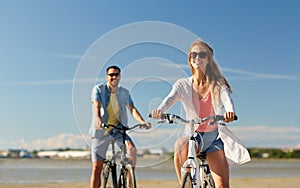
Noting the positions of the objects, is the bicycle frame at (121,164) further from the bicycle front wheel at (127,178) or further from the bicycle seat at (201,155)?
the bicycle seat at (201,155)

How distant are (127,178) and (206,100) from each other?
221 centimetres

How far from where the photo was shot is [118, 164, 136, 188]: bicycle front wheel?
20.8 ft

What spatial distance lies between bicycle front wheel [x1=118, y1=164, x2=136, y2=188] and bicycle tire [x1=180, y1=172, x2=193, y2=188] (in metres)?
1.94

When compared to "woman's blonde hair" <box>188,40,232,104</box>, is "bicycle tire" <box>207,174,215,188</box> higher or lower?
lower

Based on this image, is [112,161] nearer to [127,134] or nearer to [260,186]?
[127,134]

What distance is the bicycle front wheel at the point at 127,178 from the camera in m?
6.34

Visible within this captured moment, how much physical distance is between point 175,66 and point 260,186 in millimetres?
6832

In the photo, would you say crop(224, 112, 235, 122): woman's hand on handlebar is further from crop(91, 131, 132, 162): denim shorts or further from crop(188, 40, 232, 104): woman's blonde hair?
crop(91, 131, 132, 162): denim shorts

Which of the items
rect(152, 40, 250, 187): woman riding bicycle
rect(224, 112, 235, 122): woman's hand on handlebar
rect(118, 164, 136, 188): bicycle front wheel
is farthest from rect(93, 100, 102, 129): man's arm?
rect(224, 112, 235, 122): woman's hand on handlebar

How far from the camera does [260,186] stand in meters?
12.0

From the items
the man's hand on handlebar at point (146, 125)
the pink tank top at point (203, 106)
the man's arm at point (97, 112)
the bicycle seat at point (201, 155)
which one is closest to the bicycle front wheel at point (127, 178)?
the man's hand on handlebar at point (146, 125)

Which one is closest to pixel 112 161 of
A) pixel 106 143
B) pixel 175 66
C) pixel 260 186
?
pixel 106 143

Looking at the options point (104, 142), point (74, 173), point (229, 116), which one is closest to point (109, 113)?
point (104, 142)

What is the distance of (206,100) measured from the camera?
465 centimetres
